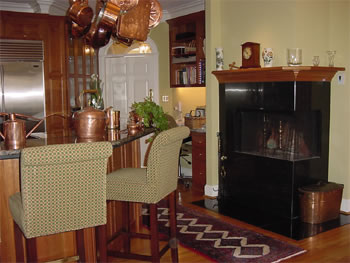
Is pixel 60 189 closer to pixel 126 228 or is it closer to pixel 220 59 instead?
pixel 126 228

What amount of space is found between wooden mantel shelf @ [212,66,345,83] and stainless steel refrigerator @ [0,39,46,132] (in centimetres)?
288

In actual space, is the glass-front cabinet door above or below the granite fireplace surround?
above

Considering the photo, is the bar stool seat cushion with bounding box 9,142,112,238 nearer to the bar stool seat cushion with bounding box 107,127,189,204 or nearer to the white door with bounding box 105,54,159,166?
the bar stool seat cushion with bounding box 107,127,189,204

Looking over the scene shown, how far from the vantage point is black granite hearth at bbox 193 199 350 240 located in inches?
147

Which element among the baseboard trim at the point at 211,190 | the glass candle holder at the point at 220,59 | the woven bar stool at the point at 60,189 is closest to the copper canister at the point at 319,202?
the baseboard trim at the point at 211,190

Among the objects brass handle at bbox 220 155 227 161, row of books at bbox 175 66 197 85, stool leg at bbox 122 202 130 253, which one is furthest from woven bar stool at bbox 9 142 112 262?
row of books at bbox 175 66 197 85

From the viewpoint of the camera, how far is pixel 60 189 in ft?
6.79

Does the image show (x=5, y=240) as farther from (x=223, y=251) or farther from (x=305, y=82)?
(x=305, y=82)

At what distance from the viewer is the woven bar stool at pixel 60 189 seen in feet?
6.47

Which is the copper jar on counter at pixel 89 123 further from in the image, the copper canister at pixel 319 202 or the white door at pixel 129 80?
the white door at pixel 129 80

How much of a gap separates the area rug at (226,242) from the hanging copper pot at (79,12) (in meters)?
2.04

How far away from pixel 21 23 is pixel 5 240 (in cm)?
413

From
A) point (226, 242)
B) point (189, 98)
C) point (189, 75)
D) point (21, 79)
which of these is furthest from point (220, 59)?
point (21, 79)

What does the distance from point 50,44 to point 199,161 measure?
2.84m
